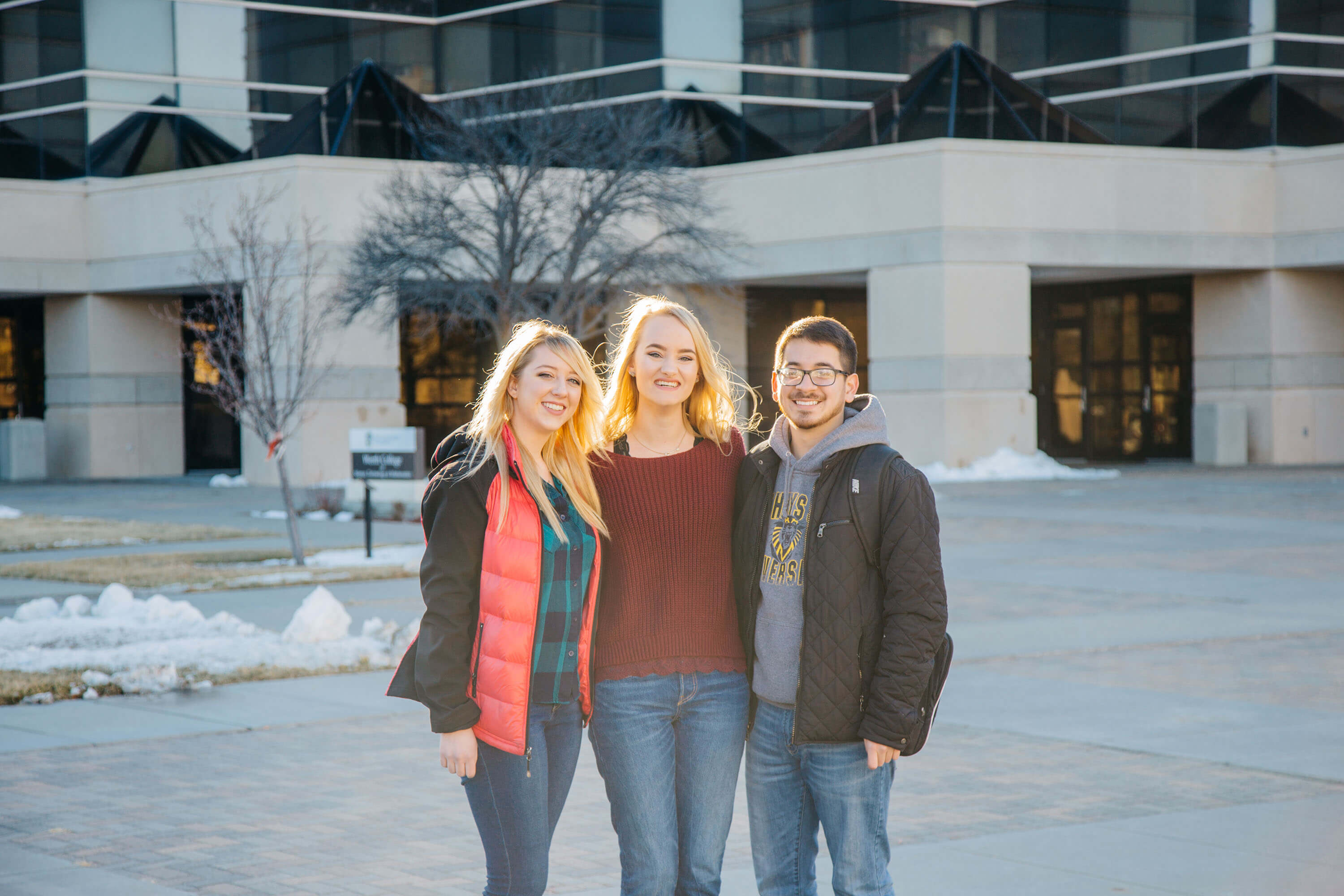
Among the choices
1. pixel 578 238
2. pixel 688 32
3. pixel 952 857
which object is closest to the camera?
pixel 952 857

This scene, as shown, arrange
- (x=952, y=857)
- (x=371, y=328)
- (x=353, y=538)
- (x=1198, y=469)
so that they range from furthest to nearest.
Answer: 1. (x=1198, y=469)
2. (x=371, y=328)
3. (x=353, y=538)
4. (x=952, y=857)

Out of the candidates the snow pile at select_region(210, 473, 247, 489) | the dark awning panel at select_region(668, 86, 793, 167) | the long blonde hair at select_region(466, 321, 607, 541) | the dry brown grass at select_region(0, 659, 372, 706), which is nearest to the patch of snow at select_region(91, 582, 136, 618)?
the dry brown grass at select_region(0, 659, 372, 706)

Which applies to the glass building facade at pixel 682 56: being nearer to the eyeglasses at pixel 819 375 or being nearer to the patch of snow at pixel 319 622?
the patch of snow at pixel 319 622

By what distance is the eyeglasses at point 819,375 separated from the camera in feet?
12.8

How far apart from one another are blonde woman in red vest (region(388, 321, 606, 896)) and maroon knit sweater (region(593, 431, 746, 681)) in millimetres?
67

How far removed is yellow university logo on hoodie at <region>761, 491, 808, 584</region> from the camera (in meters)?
3.82

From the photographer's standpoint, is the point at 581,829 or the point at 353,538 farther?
the point at 353,538

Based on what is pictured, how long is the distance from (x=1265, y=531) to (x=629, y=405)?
1490 centimetres

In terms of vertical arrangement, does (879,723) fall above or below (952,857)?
above

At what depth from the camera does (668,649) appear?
3814mm

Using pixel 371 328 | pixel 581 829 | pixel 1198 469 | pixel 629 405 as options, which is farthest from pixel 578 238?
pixel 629 405

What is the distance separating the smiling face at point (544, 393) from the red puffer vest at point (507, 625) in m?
0.21

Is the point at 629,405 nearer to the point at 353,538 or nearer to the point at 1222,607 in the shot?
the point at 1222,607

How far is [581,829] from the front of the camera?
6.12 metres
